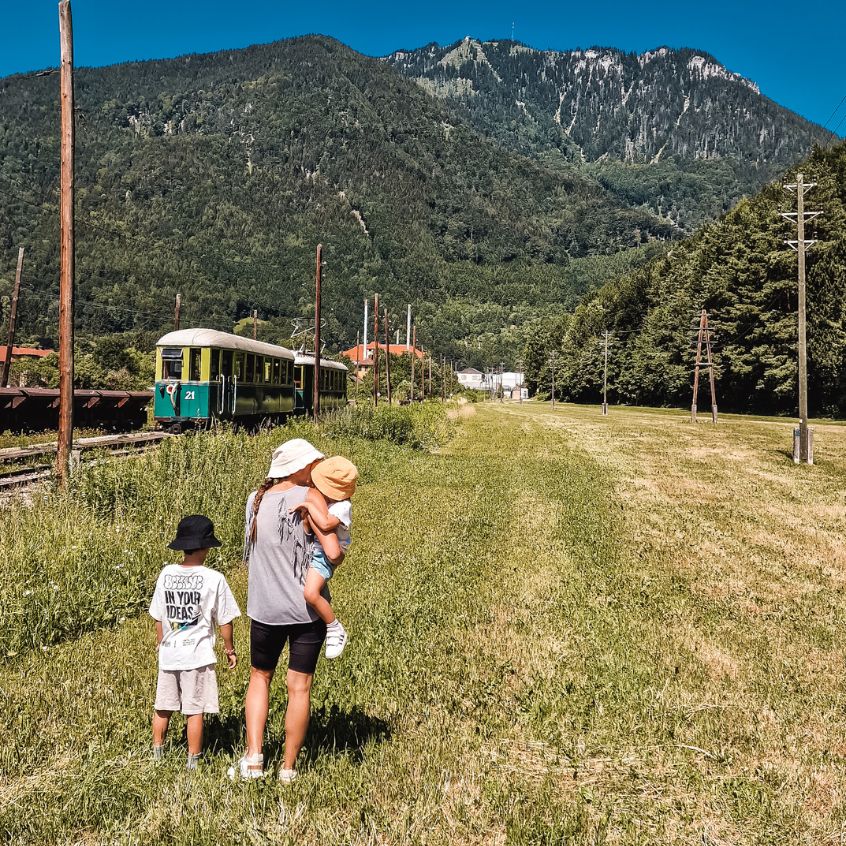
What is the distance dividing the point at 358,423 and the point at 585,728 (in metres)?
19.7

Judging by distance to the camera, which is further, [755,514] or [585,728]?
[755,514]

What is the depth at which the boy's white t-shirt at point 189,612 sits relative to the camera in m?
4.21

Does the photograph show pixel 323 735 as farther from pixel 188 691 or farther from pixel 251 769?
pixel 188 691

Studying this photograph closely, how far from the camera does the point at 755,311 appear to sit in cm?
5247

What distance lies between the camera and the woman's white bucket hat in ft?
13.3

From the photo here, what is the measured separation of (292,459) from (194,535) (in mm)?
733

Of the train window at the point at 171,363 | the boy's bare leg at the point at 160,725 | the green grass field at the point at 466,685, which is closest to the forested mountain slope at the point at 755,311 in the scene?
the train window at the point at 171,363

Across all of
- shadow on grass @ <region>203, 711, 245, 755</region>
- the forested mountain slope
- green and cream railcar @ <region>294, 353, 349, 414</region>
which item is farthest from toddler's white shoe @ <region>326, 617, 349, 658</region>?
the forested mountain slope

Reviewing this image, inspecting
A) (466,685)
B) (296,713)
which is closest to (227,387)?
(466,685)

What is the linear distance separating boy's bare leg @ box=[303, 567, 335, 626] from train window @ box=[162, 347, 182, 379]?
22.0 m

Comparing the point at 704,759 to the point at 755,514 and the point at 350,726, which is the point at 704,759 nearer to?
the point at 350,726

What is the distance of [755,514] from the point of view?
45.8ft

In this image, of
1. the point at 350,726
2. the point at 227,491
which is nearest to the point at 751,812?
the point at 350,726

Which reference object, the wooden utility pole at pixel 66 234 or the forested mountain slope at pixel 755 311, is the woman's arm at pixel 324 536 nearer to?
the wooden utility pole at pixel 66 234
